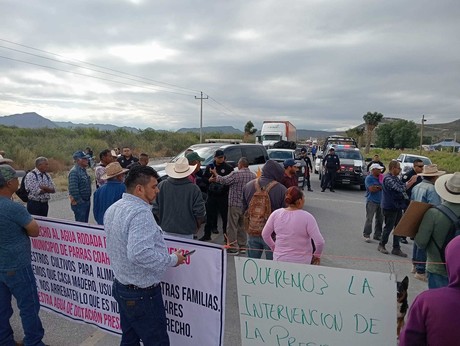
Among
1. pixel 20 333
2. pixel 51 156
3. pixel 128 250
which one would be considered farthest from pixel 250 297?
pixel 51 156

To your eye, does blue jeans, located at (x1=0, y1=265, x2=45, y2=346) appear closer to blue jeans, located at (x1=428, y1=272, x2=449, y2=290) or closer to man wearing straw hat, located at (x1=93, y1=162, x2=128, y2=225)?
man wearing straw hat, located at (x1=93, y1=162, x2=128, y2=225)

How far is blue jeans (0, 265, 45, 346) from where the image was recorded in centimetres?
296

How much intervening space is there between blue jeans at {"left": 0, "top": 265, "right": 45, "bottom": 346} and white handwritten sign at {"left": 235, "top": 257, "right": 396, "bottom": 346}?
6.34 ft

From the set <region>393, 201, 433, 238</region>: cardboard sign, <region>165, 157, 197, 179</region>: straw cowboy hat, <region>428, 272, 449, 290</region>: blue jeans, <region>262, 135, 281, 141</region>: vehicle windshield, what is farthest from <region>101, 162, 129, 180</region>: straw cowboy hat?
<region>262, 135, 281, 141</region>: vehicle windshield

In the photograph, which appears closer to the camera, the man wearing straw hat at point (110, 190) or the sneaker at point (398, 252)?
the man wearing straw hat at point (110, 190)

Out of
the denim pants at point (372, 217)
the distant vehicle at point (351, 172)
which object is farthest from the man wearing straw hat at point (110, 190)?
the distant vehicle at point (351, 172)

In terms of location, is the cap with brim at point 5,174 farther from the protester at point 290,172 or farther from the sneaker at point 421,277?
the sneaker at point 421,277

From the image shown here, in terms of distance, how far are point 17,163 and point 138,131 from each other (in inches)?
1321

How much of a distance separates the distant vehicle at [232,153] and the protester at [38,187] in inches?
117

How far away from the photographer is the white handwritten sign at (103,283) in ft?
9.27

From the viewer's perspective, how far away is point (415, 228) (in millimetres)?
3322

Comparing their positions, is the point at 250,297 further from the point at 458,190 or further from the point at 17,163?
the point at 17,163

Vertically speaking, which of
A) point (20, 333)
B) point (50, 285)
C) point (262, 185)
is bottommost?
point (20, 333)

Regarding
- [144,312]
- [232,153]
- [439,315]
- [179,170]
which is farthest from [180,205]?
[232,153]
